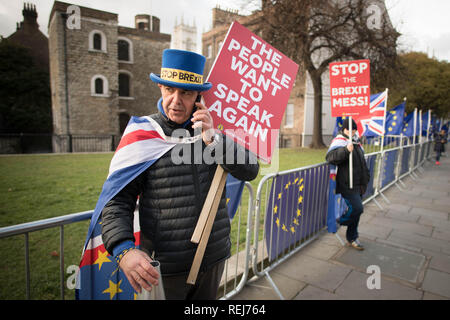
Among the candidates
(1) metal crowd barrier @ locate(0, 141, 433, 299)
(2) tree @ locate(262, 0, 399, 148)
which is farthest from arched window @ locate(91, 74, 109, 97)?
(1) metal crowd barrier @ locate(0, 141, 433, 299)

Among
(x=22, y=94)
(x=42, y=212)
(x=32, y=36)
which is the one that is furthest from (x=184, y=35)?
(x=42, y=212)

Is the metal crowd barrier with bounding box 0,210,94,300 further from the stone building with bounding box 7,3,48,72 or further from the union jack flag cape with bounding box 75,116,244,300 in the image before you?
the stone building with bounding box 7,3,48,72

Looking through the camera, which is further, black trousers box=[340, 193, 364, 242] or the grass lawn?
black trousers box=[340, 193, 364, 242]

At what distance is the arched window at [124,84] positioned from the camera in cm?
2719

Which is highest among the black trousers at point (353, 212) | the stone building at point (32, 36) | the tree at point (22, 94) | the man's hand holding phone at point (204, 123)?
the stone building at point (32, 36)

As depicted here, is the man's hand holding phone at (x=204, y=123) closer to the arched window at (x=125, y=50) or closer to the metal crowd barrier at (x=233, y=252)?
the metal crowd barrier at (x=233, y=252)

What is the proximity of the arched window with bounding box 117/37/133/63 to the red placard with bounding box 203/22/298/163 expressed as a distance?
2787cm

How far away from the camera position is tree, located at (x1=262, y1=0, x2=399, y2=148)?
16.0m

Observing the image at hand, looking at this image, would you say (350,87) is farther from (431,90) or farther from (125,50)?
(431,90)

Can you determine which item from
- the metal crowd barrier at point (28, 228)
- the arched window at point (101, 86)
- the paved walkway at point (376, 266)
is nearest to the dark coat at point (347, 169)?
the paved walkway at point (376, 266)

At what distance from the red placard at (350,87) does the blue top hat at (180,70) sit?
3495mm

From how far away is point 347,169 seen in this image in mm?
4145

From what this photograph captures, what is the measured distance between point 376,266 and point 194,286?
114 inches
